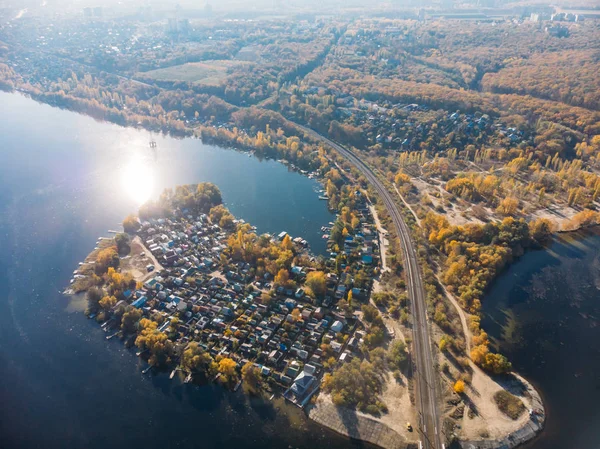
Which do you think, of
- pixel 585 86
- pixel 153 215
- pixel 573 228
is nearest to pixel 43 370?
pixel 153 215

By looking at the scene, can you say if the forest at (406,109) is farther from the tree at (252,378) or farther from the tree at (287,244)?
the tree at (252,378)

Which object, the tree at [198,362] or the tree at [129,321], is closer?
the tree at [198,362]

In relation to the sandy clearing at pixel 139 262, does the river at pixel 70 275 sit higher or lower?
lower

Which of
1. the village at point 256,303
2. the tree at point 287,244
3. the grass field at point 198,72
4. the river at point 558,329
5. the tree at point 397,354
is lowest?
the river at point 558,329

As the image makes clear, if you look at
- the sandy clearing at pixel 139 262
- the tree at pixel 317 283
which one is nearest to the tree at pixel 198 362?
the tree at pixel 317 283

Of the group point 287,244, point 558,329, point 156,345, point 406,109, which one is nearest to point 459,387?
point 558,329

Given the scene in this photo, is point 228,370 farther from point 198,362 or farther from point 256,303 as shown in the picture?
point 256,303

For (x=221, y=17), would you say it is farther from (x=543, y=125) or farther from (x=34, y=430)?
(x=34, y=430)
